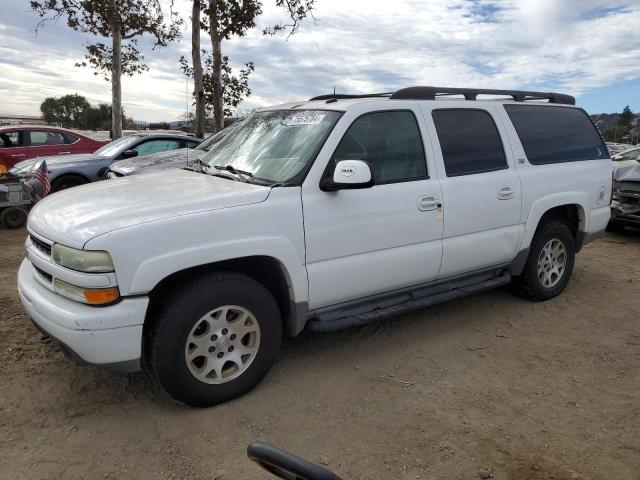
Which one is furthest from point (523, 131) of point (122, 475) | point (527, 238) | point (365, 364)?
point (122, 475)

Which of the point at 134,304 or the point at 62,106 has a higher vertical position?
the point at 62,106

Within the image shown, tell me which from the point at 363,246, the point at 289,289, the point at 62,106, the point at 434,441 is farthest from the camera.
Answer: the point at 62,106

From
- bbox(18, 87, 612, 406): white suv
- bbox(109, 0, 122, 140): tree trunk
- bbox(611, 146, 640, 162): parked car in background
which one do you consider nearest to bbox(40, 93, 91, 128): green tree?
bbox(109, 0, 122, 140): tree trunk

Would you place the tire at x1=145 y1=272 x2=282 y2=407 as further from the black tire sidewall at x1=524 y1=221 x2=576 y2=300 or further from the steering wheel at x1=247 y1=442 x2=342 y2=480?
the black tire sidewall at x1=524 y1=221 x2=576 y2=300

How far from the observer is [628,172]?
27.0 feet

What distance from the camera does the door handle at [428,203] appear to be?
377 centimetres

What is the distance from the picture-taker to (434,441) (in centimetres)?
288

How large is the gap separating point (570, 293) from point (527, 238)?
1.24 meters

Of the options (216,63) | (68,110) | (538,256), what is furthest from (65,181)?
(68,110)

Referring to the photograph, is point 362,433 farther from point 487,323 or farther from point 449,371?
point 487,323

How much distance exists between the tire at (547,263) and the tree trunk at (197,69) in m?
10.6

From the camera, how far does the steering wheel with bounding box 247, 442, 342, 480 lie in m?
1.34

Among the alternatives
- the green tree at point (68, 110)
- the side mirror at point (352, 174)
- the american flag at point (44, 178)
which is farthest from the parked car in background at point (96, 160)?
the green tree at point (68, 110)

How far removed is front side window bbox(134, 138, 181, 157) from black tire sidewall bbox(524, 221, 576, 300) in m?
7.26
